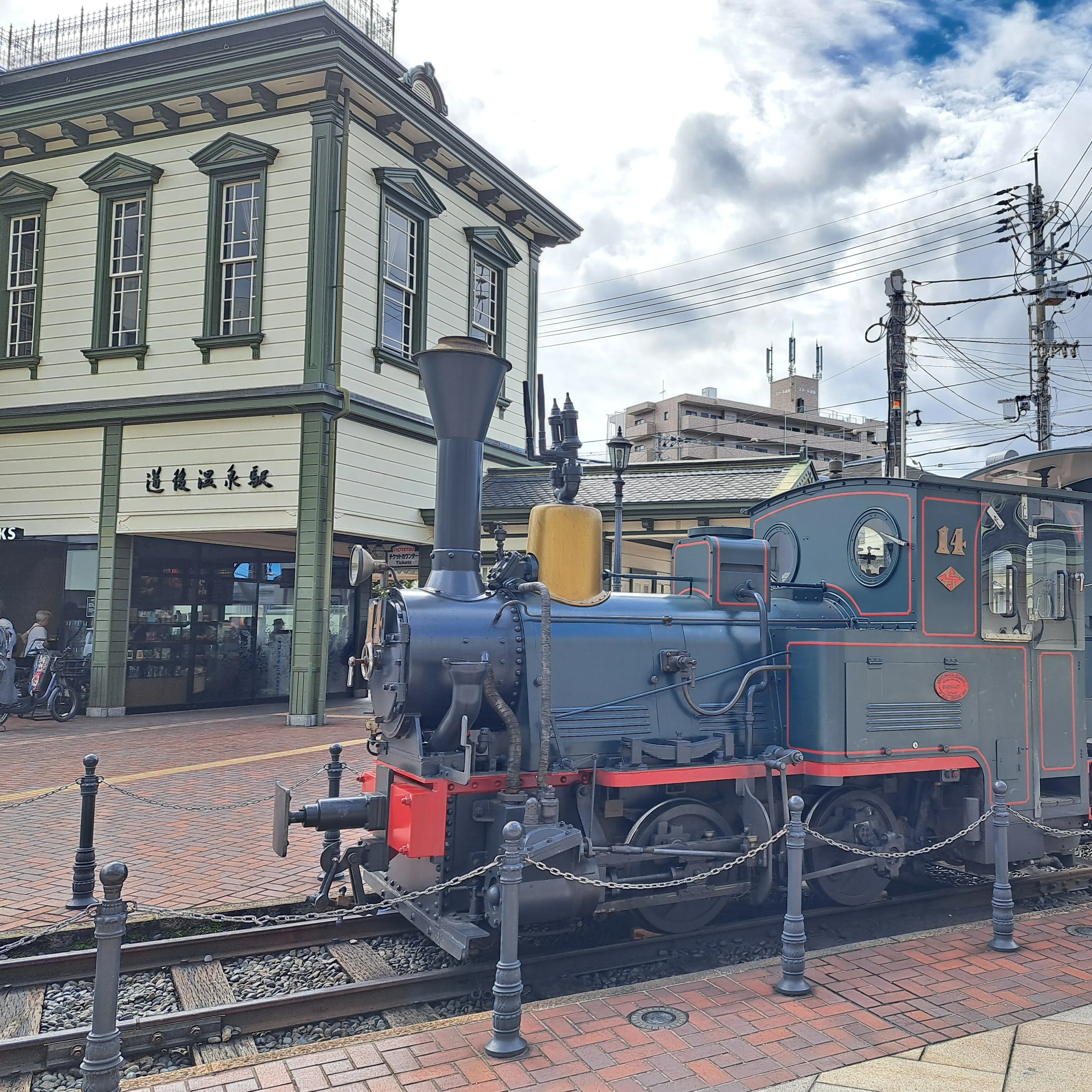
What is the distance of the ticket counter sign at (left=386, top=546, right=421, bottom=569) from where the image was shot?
51.5 ft

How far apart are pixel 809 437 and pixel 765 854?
225 ft

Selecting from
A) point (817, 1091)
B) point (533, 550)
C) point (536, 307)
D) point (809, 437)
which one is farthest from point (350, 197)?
point (809, 437)

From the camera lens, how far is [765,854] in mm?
5953

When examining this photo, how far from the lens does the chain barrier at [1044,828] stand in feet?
20.9

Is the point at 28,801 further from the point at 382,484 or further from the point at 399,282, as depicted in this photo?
the point at 399,282

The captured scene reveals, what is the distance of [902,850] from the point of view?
21.6ft

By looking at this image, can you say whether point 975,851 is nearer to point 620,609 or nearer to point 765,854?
point 765,854

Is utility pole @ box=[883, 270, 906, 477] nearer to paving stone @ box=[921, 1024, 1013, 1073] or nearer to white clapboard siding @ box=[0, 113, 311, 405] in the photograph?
white clapboard siding @ box=[0, 113, 311, 405]

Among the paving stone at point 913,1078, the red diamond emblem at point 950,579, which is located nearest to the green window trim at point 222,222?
the red diamond emblem at point 950,579

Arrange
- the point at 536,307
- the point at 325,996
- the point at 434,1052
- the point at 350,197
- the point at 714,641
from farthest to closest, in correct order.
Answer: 1. the point at 536,307
2. the point at 350,197
3. the point at 714,641
4. the point at 325,996
5. the point at 434,1052

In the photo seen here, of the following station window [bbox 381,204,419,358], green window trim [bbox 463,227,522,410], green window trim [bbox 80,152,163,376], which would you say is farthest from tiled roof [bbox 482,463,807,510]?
green window trim [bbox 80,152,163,376]

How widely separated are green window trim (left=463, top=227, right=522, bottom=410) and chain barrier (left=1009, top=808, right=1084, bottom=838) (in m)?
12.5

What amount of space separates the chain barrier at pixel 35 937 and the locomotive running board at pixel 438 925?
1.60m

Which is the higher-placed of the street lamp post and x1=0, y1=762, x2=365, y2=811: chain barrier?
the street lamp post
